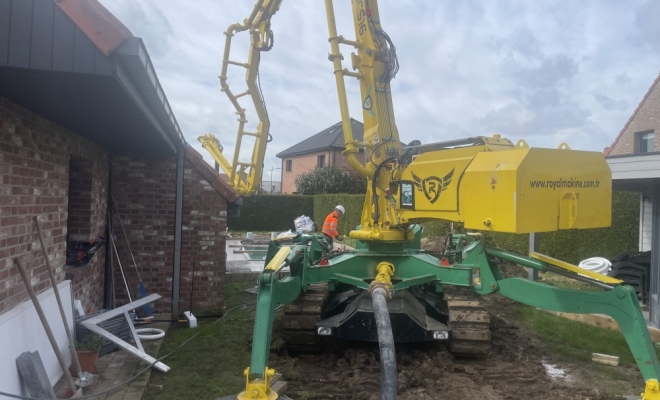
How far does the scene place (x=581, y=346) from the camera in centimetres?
688

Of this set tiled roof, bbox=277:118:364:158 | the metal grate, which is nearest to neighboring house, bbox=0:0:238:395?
the metal grate

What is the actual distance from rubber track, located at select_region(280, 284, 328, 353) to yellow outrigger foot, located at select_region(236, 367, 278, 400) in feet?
7.63

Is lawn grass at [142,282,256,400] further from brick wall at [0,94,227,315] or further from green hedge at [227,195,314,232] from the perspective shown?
green hedge at [227,195,314,232]

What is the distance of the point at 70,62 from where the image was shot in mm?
3148

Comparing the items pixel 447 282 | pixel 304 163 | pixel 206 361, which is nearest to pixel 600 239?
pixel 447 282

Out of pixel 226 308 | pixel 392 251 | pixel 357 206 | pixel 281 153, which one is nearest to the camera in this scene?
pixel 392 251

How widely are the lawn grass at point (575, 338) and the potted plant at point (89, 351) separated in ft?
16.8

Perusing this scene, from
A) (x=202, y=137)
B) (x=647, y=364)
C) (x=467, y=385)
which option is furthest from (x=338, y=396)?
(x=202, y=137)

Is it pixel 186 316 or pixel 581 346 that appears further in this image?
pixel 186 316

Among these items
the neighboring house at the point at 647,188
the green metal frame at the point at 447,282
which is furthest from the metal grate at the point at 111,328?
the neighboring house at the point at 647,188

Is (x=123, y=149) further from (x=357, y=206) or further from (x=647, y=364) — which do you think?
(x=357, y=206)

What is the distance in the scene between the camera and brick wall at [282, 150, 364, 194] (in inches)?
1298

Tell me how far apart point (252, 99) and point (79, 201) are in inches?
226

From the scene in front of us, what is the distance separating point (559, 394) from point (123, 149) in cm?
631
